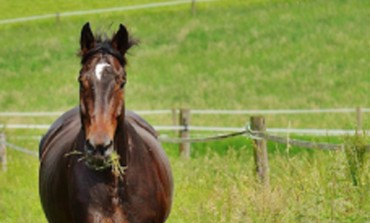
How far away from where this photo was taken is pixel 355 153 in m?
9.08

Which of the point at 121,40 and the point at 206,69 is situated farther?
the point at 206,69

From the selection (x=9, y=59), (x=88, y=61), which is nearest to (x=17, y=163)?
(x=88, y=61)

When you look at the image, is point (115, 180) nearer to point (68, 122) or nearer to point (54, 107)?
point (68, 122)

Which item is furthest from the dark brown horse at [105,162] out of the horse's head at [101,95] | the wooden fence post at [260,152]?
the wooden fence post at [260,152]

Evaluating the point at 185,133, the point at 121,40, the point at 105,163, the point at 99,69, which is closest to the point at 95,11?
the point at 185,133

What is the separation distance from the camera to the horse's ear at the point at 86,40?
750cm

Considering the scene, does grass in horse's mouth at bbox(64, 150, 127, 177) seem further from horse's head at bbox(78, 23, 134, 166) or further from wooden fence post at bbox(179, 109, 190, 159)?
wooden fence post at bbox(179, 109, 190, 159)

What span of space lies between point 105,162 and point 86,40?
1.02 m

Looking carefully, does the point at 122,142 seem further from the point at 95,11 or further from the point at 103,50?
the point at 95,11

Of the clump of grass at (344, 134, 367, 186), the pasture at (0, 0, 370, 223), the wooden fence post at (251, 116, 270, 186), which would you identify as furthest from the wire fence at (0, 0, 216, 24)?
the clump of grass at (344, 134, 367, 186)

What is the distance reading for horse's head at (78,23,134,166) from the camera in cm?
673

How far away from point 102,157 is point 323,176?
2.78m

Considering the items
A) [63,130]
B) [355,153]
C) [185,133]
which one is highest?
[63,130]

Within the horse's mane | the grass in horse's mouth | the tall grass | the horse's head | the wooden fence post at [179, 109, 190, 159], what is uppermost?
the horse's mane
